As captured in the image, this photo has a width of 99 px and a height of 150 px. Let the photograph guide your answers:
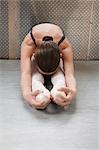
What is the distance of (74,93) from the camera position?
1.09 m

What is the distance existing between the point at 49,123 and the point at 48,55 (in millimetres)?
223

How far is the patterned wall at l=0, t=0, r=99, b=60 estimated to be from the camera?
1323mm

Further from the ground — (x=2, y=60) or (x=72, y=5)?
(x=72, y=5)

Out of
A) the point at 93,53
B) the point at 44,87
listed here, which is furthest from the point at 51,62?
the point at 93,53

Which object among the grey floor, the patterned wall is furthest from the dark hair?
the patterned wall

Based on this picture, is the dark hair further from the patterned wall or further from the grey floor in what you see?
the patterned wall

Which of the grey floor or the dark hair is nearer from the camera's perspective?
the grey floor

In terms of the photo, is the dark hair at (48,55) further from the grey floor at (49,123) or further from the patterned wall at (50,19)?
the patterned wall at (50,19)

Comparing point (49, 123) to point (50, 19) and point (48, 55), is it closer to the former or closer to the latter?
A: point (48, 55)

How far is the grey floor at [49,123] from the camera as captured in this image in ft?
3.10

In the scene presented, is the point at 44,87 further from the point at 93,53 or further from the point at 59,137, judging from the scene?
the point at 93,53

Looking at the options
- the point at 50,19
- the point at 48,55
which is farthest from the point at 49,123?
the point at 50,19

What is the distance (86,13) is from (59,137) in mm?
574

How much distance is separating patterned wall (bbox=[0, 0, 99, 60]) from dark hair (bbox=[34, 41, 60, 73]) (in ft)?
0.82
